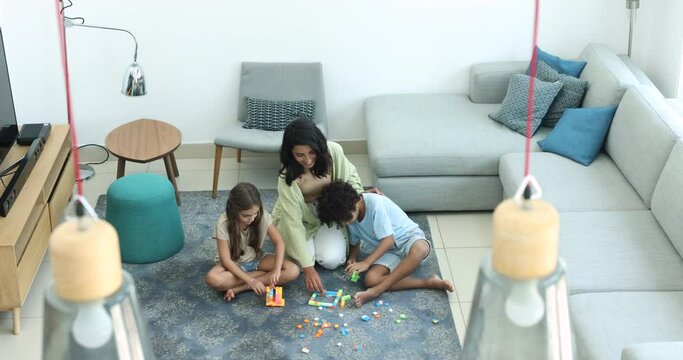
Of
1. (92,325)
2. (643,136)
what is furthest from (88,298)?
(643,136)

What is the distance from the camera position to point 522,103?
A: 16.4 ft

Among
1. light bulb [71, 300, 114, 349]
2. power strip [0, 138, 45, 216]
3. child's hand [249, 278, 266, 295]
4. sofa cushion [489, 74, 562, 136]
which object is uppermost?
light bulb [71, 300, 114, 349]

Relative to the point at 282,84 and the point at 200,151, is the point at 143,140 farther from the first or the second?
the point at 282,84

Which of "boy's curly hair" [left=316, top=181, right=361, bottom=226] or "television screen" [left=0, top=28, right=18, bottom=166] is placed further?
"television screen" [left=0, top=28, right=18, bottom=166]

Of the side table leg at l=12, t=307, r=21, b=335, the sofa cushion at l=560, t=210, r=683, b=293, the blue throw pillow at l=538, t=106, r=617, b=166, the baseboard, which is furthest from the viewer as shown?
the baseboard

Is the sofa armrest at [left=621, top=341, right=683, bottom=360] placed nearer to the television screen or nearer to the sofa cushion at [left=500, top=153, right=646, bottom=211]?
the sofa cushion at [left=500, top=153, right=646, bottom=211]

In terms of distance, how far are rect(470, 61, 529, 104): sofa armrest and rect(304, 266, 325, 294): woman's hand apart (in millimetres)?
1910

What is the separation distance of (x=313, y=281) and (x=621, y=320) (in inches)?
59.9

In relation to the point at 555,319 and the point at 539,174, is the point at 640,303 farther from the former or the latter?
the point at 555,319

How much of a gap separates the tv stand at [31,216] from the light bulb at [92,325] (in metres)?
3.03

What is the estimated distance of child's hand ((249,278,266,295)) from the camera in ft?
13.4

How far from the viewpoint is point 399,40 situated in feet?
18.1

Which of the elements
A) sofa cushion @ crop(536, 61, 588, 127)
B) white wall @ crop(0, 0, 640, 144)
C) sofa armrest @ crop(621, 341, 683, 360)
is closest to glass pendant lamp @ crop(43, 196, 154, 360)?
sofa armrest @ crop(621, 341, 683, 360)

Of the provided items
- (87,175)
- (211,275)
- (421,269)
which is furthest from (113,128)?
(421,269)
